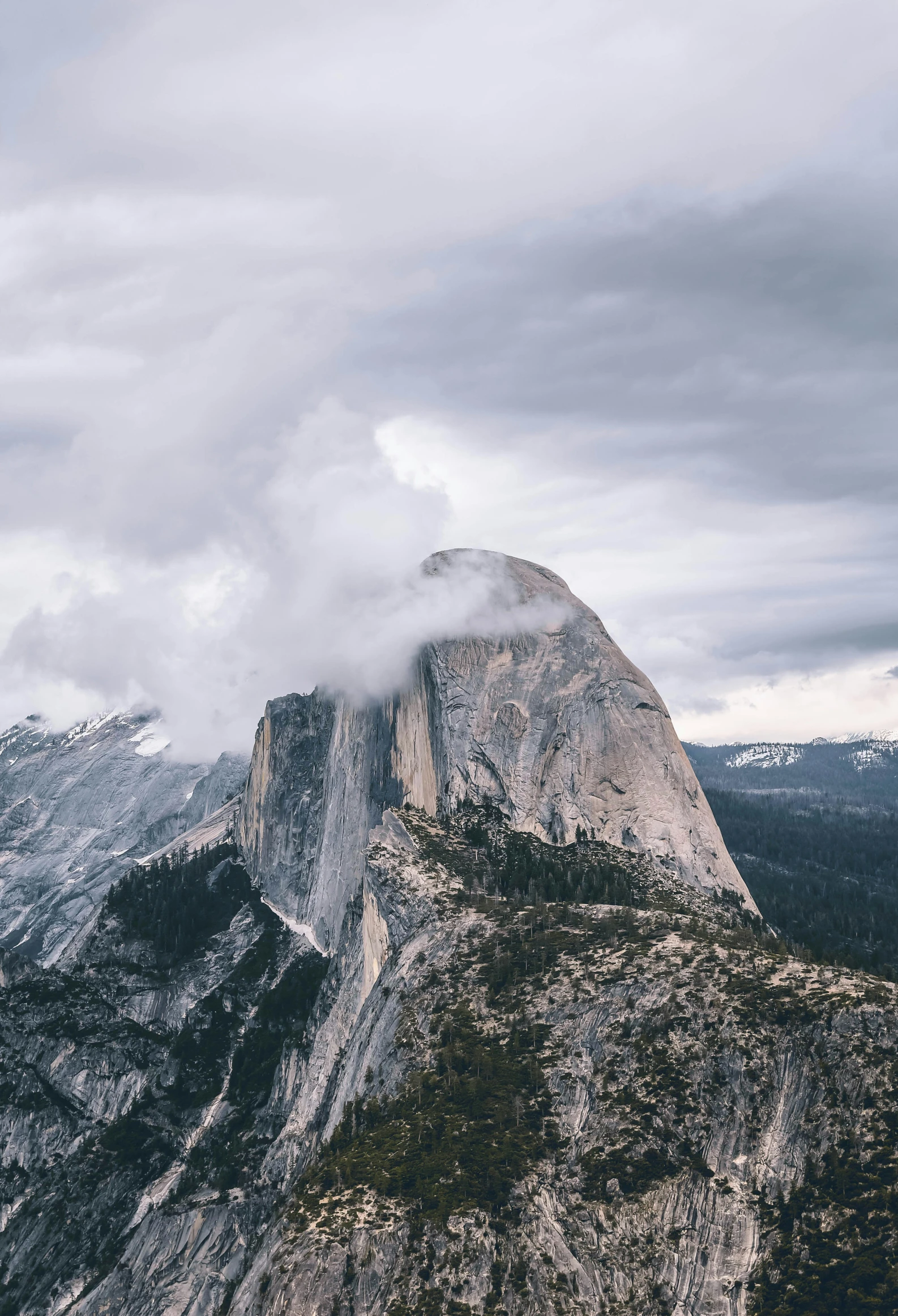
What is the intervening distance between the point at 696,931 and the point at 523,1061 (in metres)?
37.2

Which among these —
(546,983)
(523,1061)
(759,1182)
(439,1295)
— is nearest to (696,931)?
(546,983)

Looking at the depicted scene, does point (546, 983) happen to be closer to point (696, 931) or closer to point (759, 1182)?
point (696, 931)

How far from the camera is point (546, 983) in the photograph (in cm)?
16925

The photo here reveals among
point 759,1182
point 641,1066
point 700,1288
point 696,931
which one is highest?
point 696,931

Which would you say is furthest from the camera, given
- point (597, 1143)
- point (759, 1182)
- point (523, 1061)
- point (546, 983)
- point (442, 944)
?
point (442, 944)

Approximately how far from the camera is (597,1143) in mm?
138875

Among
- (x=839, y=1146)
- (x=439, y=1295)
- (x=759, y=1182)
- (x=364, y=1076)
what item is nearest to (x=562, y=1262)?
(x=439, y=1295)

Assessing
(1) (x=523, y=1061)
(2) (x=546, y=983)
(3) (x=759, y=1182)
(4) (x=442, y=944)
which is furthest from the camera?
(4) (x=442, y=944)

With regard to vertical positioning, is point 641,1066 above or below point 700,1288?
above

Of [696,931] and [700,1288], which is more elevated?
[696,931]

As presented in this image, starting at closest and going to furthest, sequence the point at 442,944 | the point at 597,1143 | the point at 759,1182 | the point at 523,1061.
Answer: the point at 759,1182
the point at 597,1143
the point at 523,1061
the point at 442,944

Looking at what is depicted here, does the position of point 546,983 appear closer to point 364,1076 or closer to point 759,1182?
point 364,1076

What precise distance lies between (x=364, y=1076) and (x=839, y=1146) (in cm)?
7717

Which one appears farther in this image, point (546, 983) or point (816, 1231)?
point (546, 983)
